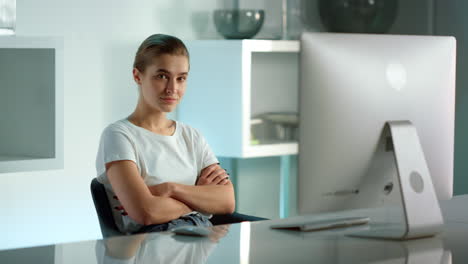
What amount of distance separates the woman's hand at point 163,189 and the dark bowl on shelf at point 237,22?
1.28m

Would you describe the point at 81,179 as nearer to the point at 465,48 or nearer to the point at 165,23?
the point at 165,23

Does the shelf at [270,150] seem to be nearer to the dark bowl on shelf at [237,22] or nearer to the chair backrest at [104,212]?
the dark bowl on shelf at [237,22]

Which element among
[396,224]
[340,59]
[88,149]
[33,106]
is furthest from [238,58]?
[340,59]

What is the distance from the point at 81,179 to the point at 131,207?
974mm

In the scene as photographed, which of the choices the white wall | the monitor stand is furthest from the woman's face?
the monitor stand

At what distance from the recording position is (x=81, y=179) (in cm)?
338

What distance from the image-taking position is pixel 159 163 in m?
2.61

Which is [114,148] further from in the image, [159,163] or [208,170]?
[208,170]

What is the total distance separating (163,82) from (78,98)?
0.74 metres

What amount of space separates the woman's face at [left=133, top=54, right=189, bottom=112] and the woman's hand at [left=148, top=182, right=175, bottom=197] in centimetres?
29

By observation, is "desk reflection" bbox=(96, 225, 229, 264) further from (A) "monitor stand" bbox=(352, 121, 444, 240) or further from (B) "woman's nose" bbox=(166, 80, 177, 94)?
(B) "woman's nose" bbox=(166, 80, 177, 94)

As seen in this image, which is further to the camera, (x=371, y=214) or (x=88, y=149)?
(x=88, y=149)

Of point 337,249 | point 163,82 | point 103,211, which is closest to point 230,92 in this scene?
point 163,82

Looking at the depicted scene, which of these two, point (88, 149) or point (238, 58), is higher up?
point (238, 58)
